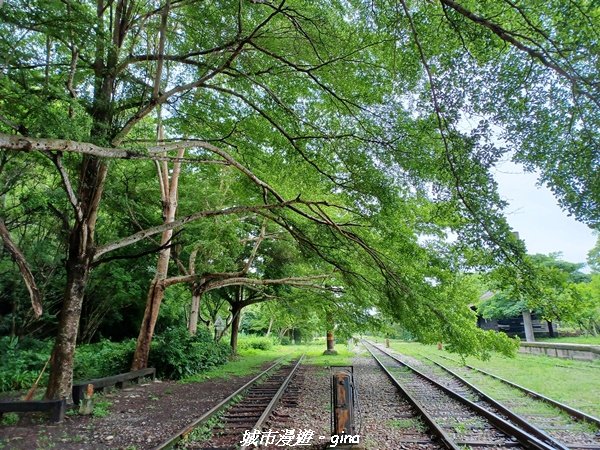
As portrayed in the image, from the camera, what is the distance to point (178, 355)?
13805 millimetres

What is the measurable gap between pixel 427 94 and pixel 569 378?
12.2 metres

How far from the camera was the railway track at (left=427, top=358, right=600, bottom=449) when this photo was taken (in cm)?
617

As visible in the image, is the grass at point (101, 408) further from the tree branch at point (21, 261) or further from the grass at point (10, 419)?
the tree branch at point (21, 261)

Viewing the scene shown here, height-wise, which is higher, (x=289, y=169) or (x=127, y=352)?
(x=289, y=169)

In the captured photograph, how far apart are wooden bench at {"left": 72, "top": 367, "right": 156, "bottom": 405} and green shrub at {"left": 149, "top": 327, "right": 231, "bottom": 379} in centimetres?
64

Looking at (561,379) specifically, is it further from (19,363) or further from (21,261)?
(19,363)

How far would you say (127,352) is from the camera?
13773 millimetres

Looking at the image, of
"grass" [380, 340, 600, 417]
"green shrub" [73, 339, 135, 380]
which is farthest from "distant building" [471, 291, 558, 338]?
"green shrub" [73, 339, 135, 380]

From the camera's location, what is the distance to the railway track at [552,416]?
20.2 ft

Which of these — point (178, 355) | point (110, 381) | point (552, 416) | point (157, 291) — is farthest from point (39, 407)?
point (552, 416)

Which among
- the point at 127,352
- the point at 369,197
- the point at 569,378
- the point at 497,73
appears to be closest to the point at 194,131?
the point at 369,197

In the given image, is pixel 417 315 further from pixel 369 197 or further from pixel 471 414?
pixel 369 197

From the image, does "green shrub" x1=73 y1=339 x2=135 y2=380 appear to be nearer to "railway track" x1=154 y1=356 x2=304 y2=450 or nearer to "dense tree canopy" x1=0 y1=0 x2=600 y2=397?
"dense tree canopy" x1=0 y1=0 x2=600 y2=397

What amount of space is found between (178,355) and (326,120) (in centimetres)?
1004
